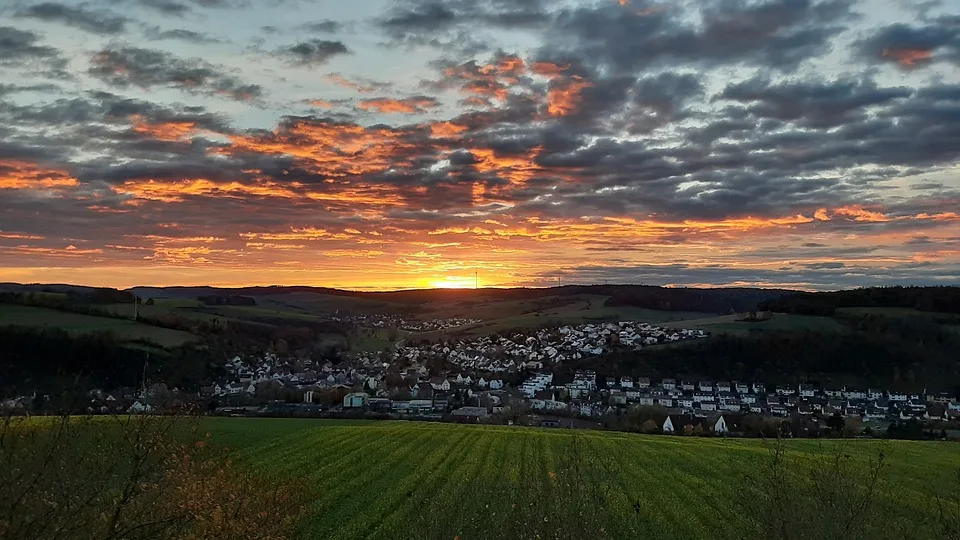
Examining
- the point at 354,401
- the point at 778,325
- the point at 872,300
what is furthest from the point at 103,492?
the point at 872,300

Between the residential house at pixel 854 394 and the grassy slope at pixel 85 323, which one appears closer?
the grassy slope at pixel 85 323

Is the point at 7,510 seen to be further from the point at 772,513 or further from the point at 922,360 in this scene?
the point at 922,360

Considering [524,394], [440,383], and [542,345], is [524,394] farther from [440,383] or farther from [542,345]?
[542,345]

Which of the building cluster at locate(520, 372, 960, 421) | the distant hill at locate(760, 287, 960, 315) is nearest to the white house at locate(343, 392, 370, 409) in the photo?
the building cluster at locate(520, 372, 960, 421)

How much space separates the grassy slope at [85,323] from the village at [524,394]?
23.8ft

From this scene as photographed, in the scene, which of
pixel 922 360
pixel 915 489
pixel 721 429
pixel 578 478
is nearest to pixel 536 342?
pixel 922 360

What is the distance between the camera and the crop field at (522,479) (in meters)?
10.4

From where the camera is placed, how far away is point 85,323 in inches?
2655

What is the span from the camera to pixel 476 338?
124812 millimetres

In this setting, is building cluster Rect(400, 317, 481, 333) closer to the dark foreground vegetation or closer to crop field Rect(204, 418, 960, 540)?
crop field Rect(204, 418, 960, 540)

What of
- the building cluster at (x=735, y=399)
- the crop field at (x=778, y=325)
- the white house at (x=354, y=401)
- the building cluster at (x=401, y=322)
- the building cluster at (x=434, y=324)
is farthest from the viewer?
the building cluster at (x=434, y=324)

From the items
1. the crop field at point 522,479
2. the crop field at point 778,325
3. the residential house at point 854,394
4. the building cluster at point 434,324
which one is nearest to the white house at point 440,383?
the crop field at point 522,479

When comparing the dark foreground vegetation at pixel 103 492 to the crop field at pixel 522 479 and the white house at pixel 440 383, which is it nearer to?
the crop field at pixel 522 479

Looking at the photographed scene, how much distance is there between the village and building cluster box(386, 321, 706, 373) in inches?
13.2
